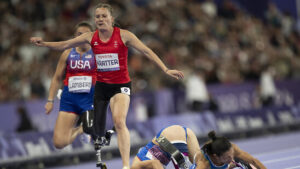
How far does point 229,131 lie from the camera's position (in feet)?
57.2

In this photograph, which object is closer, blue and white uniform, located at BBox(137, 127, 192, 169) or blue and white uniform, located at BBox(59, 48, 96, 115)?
blue and white uniform, located at BBox(137, 127, 192, 169)

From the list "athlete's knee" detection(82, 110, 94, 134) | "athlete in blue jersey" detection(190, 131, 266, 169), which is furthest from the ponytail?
"athlete's knee" detection(82, 110, 94, 134)

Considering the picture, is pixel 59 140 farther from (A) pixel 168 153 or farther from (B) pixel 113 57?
(A) pixel 168 153

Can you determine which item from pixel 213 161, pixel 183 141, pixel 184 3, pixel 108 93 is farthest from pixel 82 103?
pixel 184 3

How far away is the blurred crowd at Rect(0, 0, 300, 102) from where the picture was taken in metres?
16.5

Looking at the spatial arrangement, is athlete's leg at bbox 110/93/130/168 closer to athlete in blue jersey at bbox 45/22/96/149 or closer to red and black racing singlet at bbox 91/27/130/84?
red and black racing singlet at bbox 91/27/130/84

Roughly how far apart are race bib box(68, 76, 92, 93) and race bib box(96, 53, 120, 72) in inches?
55.2

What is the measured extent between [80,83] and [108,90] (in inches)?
55.4

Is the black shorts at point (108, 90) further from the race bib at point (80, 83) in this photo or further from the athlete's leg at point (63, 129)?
the athlete's leg at point (63, 129)

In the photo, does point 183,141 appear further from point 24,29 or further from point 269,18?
point 269,18

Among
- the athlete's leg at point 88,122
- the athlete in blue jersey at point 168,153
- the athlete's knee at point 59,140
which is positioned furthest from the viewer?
the athlete's knee at point 59,140

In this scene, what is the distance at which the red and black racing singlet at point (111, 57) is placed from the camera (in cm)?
870

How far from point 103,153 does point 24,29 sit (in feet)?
18.4

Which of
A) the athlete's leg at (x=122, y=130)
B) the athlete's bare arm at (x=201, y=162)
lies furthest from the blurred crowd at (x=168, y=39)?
the athlete's bare arm at (x=201, y=162)
